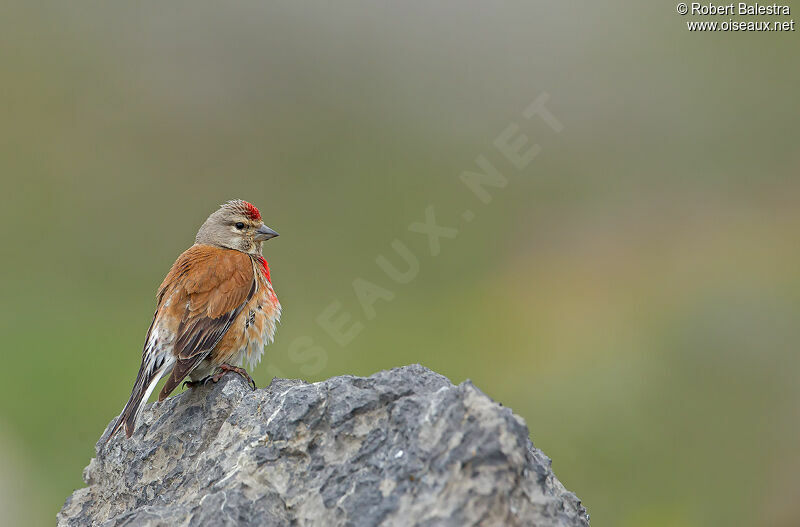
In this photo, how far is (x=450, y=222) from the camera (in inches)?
731

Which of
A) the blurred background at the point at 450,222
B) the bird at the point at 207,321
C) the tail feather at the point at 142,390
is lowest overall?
the tail feather at the point at 142,390

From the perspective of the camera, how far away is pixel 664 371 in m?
13.2

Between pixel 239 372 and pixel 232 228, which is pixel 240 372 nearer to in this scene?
pixel 239 372

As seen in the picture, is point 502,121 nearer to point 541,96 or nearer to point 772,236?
point 541,96

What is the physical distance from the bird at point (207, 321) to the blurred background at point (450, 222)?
4.78 m

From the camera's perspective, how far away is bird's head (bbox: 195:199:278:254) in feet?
22.2

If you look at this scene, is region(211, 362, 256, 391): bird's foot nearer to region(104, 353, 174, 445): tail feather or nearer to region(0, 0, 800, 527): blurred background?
region(104, 353, 174, 445): tail feather

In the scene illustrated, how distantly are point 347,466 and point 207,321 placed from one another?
7.50 ft

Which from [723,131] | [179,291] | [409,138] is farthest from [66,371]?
[723,131]

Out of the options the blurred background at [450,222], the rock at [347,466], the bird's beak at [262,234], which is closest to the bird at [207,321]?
the bird's beak at [262,234]

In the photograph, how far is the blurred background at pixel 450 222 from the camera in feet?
39.2

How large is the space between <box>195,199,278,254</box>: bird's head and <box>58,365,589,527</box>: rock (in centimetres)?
203

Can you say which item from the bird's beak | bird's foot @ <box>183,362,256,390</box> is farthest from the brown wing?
the bird's beak

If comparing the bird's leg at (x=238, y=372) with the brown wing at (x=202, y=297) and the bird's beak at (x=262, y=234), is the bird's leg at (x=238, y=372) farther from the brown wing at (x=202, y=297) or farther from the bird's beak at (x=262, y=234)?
the bird's beak at (x=262, y=234)
